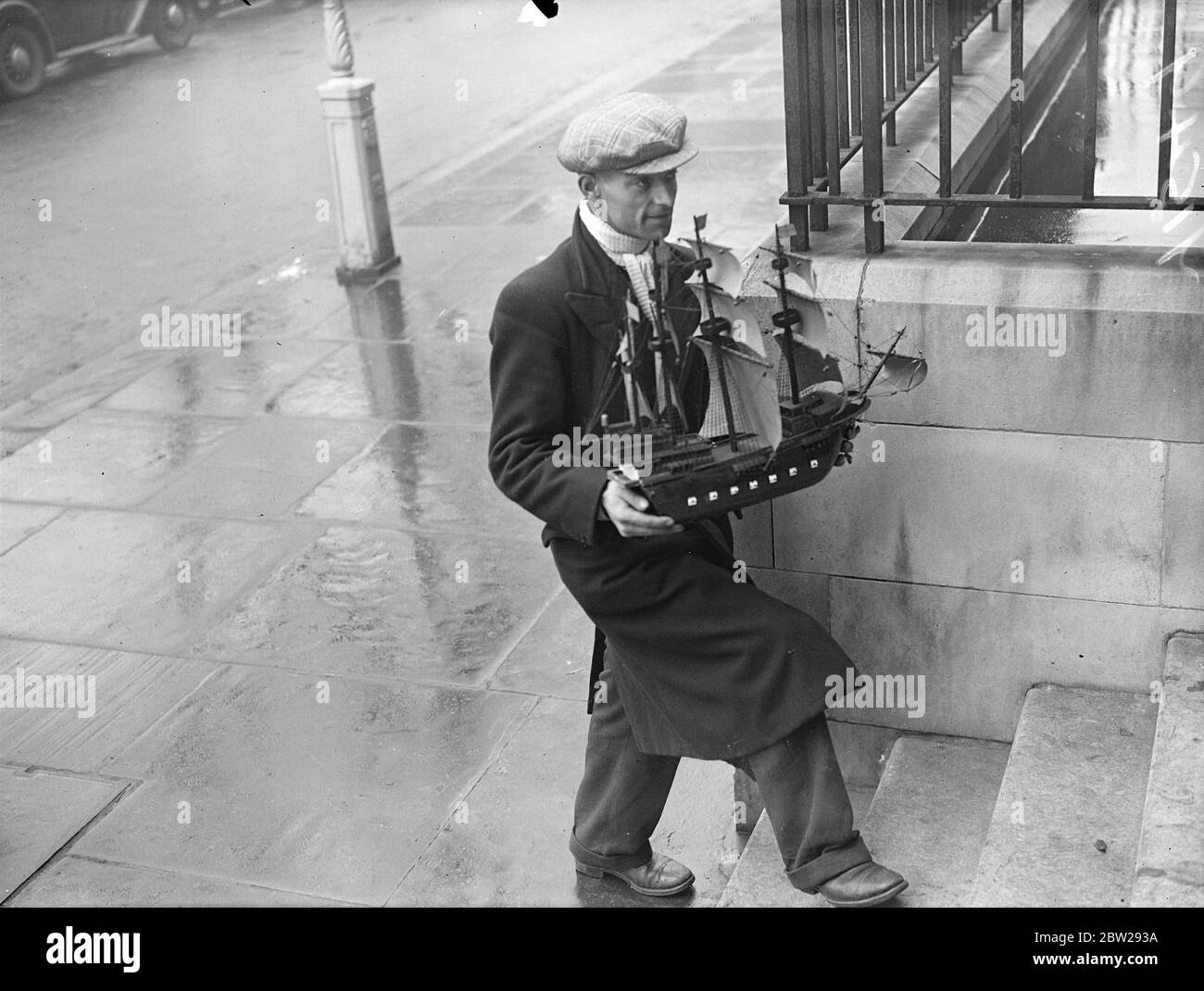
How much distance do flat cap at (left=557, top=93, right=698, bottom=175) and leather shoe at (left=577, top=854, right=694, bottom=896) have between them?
78.7 inches

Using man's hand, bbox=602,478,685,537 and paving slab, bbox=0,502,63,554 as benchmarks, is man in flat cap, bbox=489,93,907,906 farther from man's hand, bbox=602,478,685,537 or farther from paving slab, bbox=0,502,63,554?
paving slab, bbox=0,502,63,554

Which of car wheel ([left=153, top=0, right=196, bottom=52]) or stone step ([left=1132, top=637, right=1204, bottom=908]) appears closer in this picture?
stone step ([left=1132, top=637, right=1204, bottom=908])

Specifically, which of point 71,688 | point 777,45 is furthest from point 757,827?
point 777,45

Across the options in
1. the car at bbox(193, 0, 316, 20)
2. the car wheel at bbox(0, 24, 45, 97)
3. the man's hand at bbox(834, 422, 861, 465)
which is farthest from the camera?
the car at bbox(193, 0, 316, 20)

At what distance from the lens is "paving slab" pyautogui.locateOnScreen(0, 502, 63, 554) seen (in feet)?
23.6

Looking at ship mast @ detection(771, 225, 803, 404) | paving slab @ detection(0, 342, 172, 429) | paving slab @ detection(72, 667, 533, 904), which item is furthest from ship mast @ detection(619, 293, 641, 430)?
paving slab @ detection(0, 342, 172, 429)

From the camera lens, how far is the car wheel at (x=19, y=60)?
60.6ft

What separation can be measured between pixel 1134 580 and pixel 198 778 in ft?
10.2

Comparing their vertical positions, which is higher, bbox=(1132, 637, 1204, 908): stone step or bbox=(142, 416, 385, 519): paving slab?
bbox=(1132, 637, 1204, 908): stone step

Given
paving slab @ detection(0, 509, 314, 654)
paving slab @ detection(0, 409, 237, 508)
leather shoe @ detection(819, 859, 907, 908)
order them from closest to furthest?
leather shoe @ detection(819, 859, 907, 908) < paving slab @ detection(0, 509, 314, 654) < paving slab @ detection(0, 409, 237, 508)

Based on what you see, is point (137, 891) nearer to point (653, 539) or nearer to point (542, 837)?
point (542, 837)

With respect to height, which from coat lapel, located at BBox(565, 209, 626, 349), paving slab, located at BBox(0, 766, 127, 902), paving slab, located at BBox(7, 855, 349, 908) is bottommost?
paving slab, located at BBox(0, 766, 127, 902)

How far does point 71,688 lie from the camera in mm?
5875
